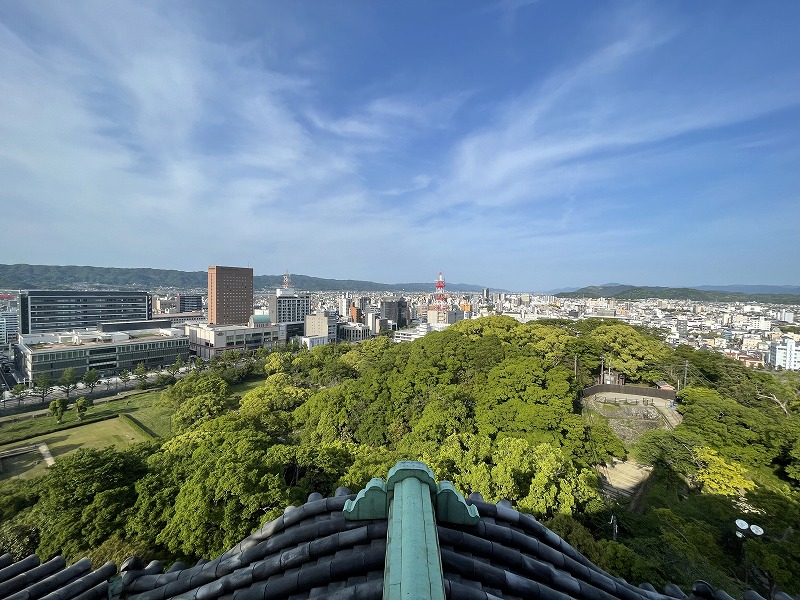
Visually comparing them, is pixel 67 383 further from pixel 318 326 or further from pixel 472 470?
pixel 472 470

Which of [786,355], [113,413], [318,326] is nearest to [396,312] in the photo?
[318,326]

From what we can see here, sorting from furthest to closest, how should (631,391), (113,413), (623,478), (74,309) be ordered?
(74,309), (113,413), (631,391), (623,478)

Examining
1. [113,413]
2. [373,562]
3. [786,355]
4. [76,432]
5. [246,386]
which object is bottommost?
[76,432]

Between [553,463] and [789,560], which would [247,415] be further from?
[789,560]

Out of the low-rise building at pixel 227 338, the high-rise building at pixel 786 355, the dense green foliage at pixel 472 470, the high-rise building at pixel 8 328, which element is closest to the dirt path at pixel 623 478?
the dense green foliage at pixel 472 470

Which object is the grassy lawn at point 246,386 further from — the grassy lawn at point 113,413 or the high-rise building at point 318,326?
the high-rise building at point 318,326
